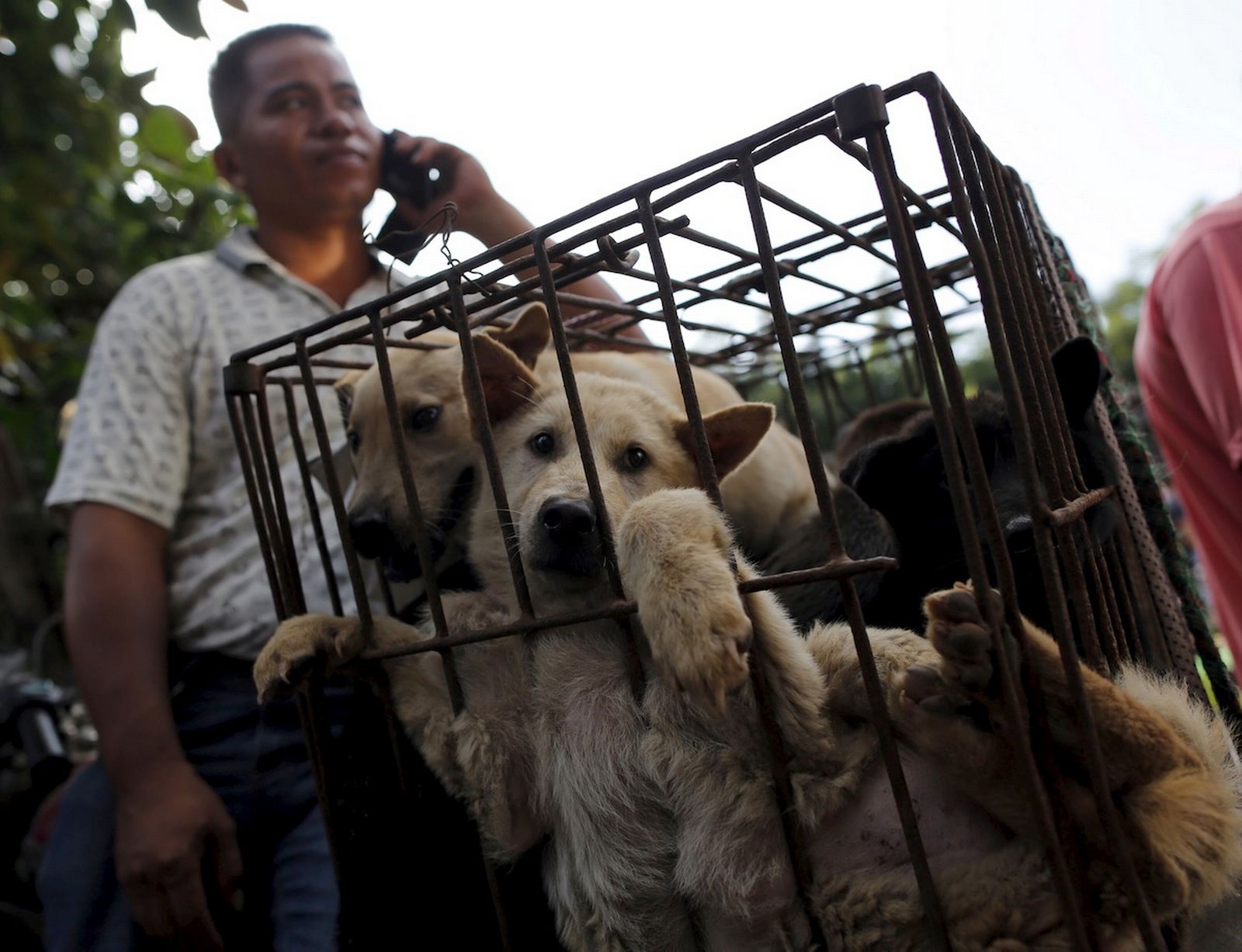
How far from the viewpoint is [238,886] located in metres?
2.13

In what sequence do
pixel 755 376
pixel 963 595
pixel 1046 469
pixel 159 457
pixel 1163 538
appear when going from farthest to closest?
pixel 755 376 → pixel 159 457 → pixel 1163 538 → pixel 1046 469 → pixel 963 595

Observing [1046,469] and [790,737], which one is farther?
[790,737]

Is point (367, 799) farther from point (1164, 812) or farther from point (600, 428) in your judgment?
point (1164, 812)

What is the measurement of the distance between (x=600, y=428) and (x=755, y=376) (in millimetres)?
1728

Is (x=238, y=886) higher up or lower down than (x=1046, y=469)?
lower down

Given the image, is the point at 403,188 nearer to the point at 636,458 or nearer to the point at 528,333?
the point at 528,333

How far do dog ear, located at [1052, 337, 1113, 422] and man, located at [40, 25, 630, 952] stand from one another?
3.90 feet

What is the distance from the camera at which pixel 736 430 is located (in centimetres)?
170

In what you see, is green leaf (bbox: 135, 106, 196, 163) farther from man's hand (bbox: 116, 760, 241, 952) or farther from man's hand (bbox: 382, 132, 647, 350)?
man's hand (bbox: 116, 760, 241, 952)

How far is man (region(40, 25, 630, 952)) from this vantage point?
205cm

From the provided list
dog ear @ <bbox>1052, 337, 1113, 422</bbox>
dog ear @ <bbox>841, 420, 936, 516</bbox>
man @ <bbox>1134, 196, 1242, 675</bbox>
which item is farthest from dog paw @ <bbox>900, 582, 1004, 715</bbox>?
man @ <bbox>1134, 196, 1242, 675</bbox>

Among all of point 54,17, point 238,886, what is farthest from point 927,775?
point 54,17

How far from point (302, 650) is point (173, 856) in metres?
0.82

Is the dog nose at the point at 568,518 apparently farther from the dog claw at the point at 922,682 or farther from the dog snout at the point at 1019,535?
the dog snout at the point at 1019,535
